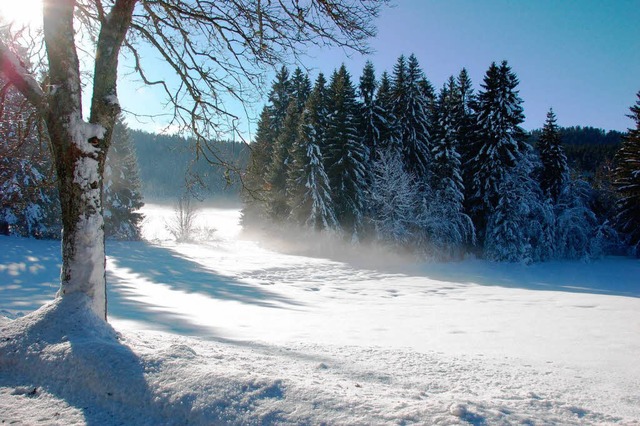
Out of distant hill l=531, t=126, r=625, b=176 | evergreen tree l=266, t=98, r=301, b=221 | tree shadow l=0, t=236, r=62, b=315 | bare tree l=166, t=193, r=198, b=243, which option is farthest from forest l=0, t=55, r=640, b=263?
distant hill l=531, t=126, r=625, b=176

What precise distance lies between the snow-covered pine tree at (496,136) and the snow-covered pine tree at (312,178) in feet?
37.8

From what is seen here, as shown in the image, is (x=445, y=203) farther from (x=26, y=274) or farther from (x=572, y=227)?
(x=26, y=274)

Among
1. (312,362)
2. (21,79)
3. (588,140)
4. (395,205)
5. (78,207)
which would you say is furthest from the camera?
(588,140)

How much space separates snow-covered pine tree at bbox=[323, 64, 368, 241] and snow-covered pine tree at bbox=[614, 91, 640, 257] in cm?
2041

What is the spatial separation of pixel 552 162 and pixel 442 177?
391 inches

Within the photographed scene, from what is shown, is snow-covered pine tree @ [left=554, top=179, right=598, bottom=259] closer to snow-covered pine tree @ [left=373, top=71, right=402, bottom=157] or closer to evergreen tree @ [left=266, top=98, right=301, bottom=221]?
snow-covered pine tree @ [left=373, top=71, right=402, bottom=157]

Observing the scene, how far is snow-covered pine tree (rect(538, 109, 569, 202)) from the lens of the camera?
97.1 ft

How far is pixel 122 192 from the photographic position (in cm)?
3256

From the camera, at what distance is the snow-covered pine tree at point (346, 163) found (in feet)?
94.6

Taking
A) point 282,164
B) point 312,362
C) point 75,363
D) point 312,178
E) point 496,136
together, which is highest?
point 496,136

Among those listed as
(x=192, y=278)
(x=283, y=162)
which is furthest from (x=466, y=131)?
(x=192, y=278)

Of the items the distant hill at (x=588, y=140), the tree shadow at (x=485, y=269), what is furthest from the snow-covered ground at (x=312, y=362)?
the distant hill at (x=588, y=140)

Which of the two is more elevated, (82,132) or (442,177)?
(442,177)

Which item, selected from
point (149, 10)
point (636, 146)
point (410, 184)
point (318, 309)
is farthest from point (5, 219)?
point (636, 146)
